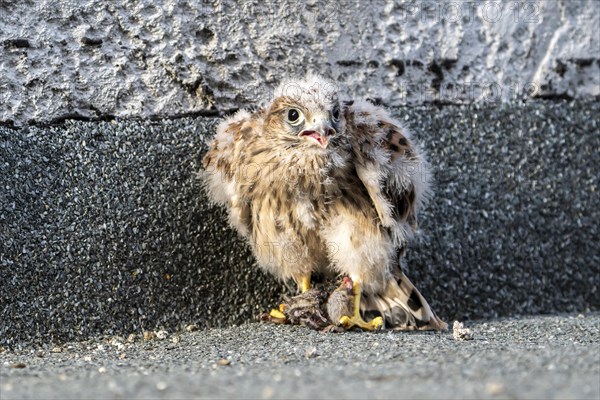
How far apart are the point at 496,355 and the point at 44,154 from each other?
1.99 metres

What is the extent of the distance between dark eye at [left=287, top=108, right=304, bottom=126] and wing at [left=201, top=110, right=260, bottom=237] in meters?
0.18

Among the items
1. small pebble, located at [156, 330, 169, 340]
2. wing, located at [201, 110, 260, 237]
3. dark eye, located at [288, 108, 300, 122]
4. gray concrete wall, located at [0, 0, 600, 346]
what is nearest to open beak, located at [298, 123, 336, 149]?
dark eye, located at [288, 108, 300, 122]

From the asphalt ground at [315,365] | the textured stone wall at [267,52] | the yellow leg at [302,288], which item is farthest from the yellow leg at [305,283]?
the textured stone wall at [267,52]

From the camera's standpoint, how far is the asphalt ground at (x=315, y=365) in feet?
7.51

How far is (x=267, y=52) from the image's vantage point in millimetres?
4078

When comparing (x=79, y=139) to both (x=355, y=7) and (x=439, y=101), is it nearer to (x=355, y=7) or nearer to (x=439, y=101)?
(x=355, y=7)

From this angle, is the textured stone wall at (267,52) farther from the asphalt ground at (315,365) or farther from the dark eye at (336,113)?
the asphalt ground at (315,365)

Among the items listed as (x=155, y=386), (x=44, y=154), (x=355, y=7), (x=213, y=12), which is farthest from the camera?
(x=355, y=7)

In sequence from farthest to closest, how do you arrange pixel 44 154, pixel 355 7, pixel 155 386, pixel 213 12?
pixel 355 7 → pixel 213 12 → pixel 44 154 → pixel 155 386

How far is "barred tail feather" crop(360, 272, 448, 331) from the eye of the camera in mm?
3816

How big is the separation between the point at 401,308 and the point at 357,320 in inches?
9.1

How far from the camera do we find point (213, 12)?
3977mm

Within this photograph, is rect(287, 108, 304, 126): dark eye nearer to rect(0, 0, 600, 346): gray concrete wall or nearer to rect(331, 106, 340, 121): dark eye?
rect(331, 106, 340, 121): dark eye

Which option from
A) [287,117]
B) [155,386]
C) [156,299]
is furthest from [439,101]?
[155,386]
